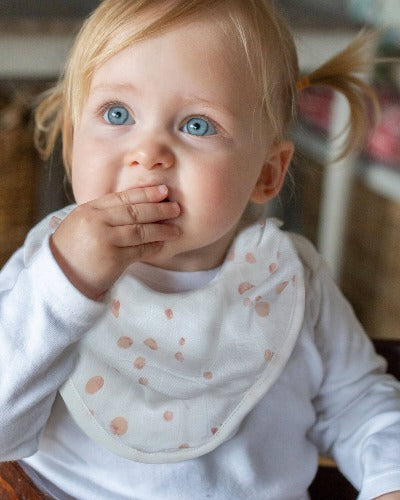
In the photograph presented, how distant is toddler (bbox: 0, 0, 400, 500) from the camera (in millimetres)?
742

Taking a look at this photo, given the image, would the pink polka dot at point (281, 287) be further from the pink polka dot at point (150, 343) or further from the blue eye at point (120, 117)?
the blue eye at point (120, 117)

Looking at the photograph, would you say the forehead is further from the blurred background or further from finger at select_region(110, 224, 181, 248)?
the blurred background

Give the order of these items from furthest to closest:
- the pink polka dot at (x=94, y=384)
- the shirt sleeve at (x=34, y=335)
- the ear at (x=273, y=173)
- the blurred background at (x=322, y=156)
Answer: the blurred background at (x=322, y=156)
the ear at (x=273, y=173)
the pink polka dot at (x=94, y=384)
the shirt sleeve at (x=34, y=335)

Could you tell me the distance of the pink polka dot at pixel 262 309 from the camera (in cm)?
93

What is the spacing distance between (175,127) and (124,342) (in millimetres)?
210

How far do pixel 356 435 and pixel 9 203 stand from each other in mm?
970

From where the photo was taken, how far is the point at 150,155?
0.76 meters

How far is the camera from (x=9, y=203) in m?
1.71

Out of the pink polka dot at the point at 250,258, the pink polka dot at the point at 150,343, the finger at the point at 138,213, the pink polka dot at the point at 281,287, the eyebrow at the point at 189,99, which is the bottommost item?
the pink polka dot at the point at 150,343

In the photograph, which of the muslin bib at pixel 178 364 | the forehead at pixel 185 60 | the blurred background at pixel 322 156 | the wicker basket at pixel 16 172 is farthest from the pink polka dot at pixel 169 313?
the wicker basket at pixel 16 172

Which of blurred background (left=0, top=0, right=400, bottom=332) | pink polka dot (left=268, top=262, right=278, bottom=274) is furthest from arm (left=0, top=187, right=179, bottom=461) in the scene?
blurred background (left=0, top=0, right=400, bottom=332)

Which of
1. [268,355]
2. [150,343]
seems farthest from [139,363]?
[268,355]

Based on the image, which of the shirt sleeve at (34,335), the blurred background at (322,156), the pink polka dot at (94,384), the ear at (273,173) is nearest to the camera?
the shirt sleeve at (34,335)

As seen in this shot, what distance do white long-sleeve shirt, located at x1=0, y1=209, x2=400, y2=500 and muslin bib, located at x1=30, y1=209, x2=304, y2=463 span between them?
0.02 meters
